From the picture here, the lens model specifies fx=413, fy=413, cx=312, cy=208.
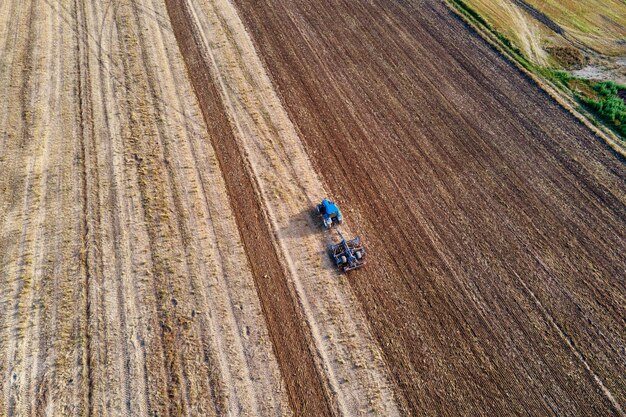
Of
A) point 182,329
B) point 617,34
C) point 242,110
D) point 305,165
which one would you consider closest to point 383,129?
point 305,165

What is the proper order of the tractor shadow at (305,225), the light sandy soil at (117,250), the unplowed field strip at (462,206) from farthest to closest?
the tractor shadow at (305,225)
the unplowed field strip at (462,206)
the light sandy soil at (117,250)

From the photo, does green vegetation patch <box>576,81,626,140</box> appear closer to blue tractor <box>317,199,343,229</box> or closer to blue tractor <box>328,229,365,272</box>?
blue tractor <box>328,229,365,272</box>

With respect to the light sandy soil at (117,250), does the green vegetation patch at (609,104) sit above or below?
above

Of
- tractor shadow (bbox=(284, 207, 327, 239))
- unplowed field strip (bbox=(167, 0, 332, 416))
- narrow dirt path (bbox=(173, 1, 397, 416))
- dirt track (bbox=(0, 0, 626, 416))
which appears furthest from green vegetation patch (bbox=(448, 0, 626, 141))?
unplowed field strip (bbox=(167, 0, 332, 416))

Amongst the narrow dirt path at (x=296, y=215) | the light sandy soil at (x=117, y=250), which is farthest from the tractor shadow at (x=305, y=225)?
the light sandy soil at (x=117, y=250)

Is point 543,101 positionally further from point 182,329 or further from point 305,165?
point 182,329

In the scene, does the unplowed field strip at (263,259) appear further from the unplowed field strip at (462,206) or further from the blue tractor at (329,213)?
the unplowed field strip at (462,206)
